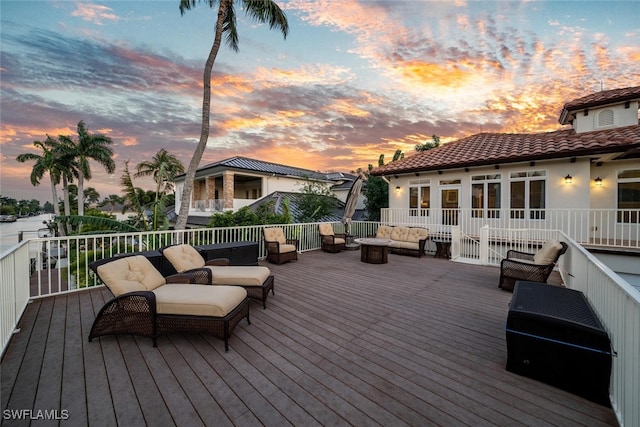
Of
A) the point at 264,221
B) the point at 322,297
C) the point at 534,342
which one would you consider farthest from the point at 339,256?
the point at 534,342

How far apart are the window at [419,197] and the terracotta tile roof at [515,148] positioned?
88cm

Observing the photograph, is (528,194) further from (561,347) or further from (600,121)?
(561,347)

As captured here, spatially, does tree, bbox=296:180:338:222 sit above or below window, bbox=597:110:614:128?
below

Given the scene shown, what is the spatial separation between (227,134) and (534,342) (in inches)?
594

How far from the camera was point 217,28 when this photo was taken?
804cm

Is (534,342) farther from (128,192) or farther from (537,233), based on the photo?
(128,192)

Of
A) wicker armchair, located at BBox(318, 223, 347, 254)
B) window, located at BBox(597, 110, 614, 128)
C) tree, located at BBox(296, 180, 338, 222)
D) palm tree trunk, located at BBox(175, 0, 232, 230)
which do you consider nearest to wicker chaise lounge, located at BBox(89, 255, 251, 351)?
palm tree trunk, located at BBox(175, 0, 232, 230)

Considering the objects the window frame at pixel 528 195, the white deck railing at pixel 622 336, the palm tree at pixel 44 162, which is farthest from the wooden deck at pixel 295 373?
the palm tree at pixel 44 162

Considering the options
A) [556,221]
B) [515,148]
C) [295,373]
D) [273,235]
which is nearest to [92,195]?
[273,235]

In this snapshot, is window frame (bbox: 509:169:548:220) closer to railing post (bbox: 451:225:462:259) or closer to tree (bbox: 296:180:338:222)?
railing post (bbox: 451:225:462:259)

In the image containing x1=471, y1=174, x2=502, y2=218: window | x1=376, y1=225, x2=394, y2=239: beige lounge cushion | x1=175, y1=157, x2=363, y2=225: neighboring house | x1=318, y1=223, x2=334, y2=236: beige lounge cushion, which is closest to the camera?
x1=318, y1=223, x2=334, y2=236: beige lounge cushion

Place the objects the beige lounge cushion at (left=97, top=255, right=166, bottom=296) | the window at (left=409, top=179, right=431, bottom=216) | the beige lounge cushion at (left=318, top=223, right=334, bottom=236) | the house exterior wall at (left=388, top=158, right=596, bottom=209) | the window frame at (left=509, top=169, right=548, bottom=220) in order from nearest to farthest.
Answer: the beige lounge cushion at (left=97, top=255, right=166, bottom=296) < the house exterior wall at (left=388, top=158, right=596, bottom=209) < the window frame at (left=509, top=169, right=548, bottom=220) < the beige lounge cushion at (left=318, top=223, right=334, bottom=236) < the window at (left=409, top=179, right=431, bottom=216)

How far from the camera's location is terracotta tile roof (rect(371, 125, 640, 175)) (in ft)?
25.3

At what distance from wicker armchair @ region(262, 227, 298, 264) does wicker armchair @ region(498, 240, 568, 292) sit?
5191 mm
